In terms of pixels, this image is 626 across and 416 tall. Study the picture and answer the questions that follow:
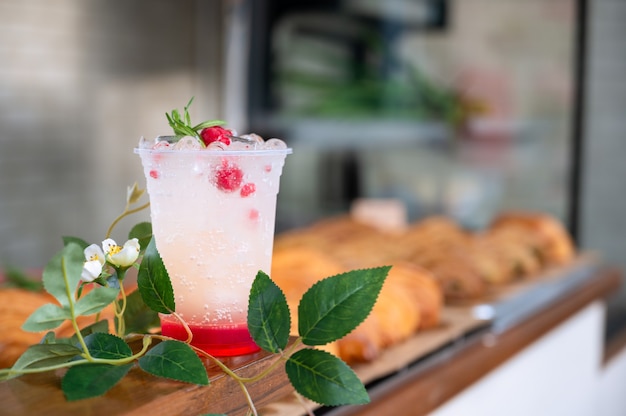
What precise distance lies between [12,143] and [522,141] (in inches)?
92.0

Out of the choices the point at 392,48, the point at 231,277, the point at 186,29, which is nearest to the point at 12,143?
the point at 186,29

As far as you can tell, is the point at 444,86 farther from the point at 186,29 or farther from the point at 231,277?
the point at 231,277

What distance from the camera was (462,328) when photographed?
5.64ft

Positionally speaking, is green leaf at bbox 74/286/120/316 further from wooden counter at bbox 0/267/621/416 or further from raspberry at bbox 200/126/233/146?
raspberry at bbox 200/126/233/146

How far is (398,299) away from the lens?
1585 mm

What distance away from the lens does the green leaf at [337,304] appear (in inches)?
31.9

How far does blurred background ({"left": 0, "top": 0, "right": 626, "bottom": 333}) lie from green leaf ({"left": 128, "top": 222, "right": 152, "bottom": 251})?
2789 millimetres

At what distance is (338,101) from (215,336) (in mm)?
3686

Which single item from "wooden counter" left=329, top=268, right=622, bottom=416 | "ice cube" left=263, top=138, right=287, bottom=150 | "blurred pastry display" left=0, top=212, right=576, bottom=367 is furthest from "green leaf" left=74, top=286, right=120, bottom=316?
"wooden counter" left=329, top=268, right=622, bottom=416

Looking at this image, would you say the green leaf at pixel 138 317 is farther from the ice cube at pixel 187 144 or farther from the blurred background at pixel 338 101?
the blurred background at pixel 338 101

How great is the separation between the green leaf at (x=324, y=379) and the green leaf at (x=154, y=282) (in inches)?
5.6

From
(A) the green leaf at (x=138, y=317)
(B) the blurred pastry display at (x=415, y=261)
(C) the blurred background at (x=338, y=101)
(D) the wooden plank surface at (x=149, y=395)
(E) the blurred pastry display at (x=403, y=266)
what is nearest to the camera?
(D) the wooden plank surface at (x=149, y=395)

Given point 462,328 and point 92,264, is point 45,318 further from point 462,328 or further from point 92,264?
point 462,328

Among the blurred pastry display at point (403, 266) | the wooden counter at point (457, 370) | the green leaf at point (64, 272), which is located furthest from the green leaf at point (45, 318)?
the wooden counter at point (457, 370)
